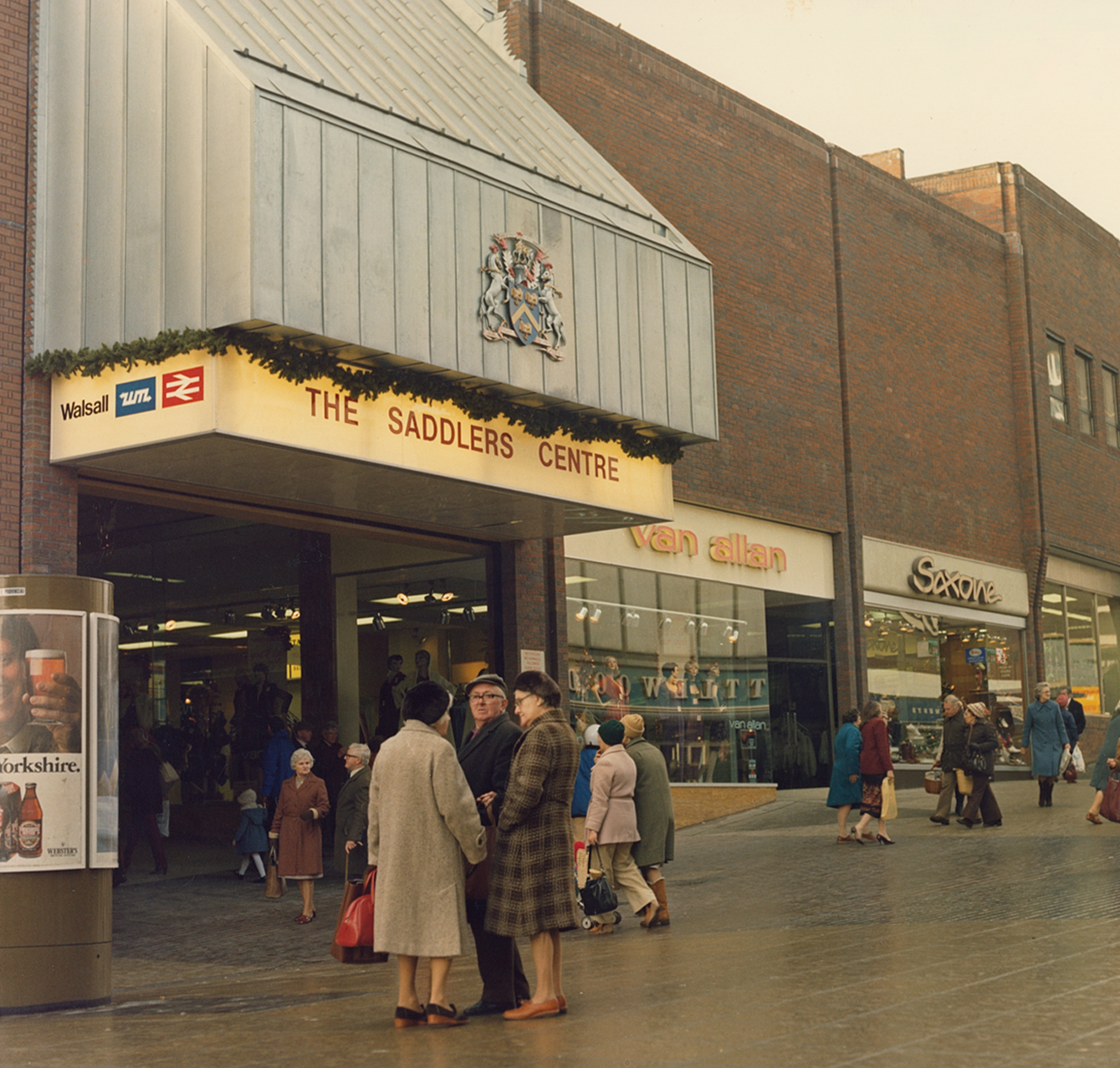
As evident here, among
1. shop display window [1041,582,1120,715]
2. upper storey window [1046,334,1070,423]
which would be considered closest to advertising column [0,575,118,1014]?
shop display window [1041,582,1120,715]

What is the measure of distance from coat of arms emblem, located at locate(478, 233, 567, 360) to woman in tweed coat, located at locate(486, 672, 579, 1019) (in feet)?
24.8

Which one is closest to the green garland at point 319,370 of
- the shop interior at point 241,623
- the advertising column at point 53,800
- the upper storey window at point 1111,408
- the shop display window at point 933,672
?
the advertising column at point 53,800

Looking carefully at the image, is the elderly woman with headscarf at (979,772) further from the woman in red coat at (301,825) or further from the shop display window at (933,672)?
the woman in red coat at (301,825)

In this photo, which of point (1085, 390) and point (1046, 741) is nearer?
point (1046, 741)

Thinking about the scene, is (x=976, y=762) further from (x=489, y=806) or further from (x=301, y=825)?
(x=489, y=806)

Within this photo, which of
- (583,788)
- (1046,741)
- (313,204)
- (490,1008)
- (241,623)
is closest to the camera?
(490,1008)

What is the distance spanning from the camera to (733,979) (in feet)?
27.0

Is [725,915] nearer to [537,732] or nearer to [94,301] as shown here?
[537,732]

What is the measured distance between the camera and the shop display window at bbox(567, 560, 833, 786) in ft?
66.6

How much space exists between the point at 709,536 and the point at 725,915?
1064cm

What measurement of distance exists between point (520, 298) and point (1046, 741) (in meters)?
10.6

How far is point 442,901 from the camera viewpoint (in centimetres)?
720

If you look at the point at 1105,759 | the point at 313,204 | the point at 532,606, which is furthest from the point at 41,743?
the point at 1105,759

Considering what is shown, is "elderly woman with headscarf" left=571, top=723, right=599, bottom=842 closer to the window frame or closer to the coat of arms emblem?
the coat of arms emblem
